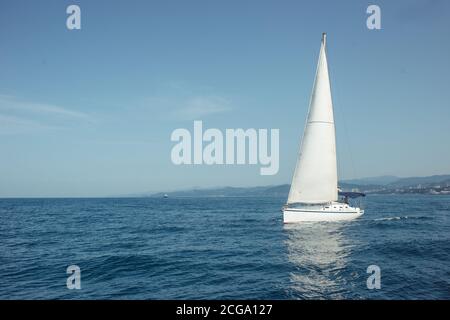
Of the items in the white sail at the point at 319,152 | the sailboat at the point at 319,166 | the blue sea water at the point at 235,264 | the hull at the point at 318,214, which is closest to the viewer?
the blue sea water at the point at 235,264

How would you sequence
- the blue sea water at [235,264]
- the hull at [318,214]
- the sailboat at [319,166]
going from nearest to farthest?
the blue sea water at [235,264], the hull at [318,214], the sailboat at [319,166]

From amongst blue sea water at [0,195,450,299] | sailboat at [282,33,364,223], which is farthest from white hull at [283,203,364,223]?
blue sea water at [0,195,450,299]

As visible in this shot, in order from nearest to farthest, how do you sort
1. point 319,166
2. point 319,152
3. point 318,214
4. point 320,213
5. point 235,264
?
point 235,264, point 318,214, point 320,213, point 319,152, point 319,166

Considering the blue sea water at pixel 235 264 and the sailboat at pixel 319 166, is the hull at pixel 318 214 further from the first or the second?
the blue sea water at pixel 235 264

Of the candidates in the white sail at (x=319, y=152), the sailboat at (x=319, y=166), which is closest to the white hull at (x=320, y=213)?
the sailboat at (x=319, y=166)

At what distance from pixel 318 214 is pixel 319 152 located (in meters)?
8.26

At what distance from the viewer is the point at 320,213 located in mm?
44375

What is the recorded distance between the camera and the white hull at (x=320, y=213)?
43.4m

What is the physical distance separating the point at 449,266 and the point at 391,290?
8178mm

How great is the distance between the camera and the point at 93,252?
101 feet

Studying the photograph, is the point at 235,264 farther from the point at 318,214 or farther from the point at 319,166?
the point at 319,166

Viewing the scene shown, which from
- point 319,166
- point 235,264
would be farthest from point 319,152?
point 235,264

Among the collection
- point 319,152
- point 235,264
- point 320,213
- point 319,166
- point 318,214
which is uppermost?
point 319,152
